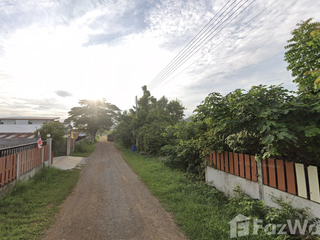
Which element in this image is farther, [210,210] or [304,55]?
[304,55]

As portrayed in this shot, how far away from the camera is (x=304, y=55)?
15.8 ft

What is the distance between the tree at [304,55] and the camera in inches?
171

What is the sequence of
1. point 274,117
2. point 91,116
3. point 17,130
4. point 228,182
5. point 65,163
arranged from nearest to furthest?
point 274,117
point 228,182
point 65,163
point 17,130
point 91,116

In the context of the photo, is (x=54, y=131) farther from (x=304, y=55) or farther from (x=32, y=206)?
(x=304, y=55)

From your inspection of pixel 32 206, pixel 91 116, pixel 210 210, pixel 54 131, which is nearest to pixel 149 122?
pixel 54 131

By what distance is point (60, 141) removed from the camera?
11867 millimetres

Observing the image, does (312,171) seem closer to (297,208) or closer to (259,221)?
(297,208)

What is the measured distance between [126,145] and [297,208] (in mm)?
19554

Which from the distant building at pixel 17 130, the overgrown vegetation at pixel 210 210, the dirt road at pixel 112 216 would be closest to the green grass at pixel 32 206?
the dirt road at pixel 112 216

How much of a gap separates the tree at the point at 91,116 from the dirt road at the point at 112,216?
25.8m

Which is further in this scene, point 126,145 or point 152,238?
point 126,145

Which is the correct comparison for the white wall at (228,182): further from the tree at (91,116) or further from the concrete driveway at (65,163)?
the tree at (91,116)

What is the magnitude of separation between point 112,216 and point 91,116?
94.4ft

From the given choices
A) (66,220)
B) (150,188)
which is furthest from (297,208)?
(66,220)
